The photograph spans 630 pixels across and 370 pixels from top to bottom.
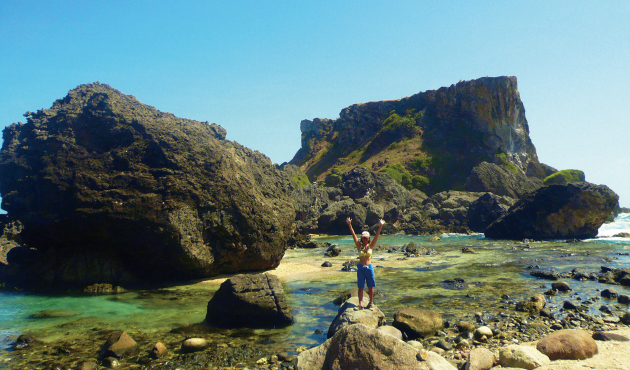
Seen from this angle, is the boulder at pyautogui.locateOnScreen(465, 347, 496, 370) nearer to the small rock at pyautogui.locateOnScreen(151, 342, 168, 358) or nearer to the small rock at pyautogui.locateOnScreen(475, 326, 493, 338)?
the small rock at pyautogui.locateOnScreen(475, 326, 493, 338)

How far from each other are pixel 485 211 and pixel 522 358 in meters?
49.2

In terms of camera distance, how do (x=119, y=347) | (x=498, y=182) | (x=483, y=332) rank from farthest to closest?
(x=498, y=182) → (x=483, y=332) → (x=119, y=347)

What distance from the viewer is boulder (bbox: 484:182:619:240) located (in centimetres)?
3966

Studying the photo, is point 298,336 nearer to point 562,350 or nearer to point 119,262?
point 562,350

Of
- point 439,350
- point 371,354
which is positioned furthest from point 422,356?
point 439,350

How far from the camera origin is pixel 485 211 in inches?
2064

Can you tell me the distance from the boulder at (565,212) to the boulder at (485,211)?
29.0 ft

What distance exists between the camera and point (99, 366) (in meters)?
8.02

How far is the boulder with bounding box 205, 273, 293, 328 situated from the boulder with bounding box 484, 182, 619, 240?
124ft

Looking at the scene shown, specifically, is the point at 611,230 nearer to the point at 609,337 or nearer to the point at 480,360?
the point at 609,337

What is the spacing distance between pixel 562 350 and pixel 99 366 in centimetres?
930

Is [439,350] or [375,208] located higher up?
[375,208]

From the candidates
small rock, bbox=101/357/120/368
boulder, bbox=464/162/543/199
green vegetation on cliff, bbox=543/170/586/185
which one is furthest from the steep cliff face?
small rock, bbox=101/357/120/368

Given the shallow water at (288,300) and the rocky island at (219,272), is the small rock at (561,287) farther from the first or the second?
the shallow water at (288,300)
